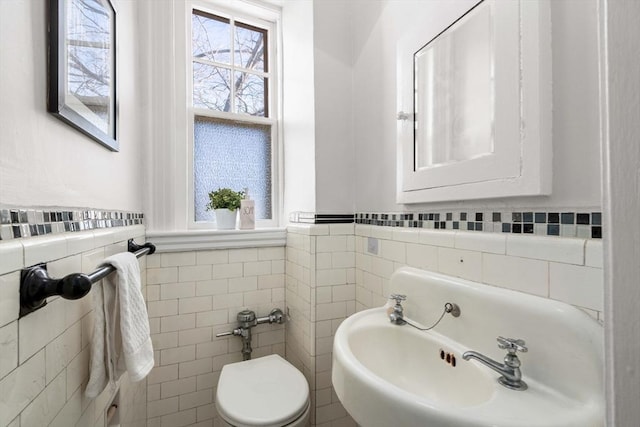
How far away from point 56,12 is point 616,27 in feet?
2.82

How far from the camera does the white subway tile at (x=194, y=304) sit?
4.97 ft

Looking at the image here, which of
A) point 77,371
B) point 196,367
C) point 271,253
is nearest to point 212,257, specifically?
point 271,253

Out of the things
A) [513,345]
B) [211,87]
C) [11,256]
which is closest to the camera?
[11,256]

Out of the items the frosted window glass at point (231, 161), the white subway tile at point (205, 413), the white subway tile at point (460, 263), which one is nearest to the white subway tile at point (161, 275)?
the frosted window glass at point (231, 161)

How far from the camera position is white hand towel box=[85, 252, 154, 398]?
670 mm

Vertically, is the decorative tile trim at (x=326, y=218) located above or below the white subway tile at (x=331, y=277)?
above

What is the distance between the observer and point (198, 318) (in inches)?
60.8

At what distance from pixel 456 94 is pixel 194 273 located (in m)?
1.44

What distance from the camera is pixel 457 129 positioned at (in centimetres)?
90

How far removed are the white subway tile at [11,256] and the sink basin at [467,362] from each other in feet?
2.12

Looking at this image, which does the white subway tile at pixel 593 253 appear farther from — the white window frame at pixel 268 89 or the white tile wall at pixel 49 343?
the white window frame at pixel 268 89

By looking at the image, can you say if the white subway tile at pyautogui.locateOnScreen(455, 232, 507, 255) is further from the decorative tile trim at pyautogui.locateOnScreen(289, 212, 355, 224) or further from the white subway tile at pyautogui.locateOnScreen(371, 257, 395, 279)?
the decorative tile trim at pyautogui.locateOnScreen(289, 212, 355, 224)

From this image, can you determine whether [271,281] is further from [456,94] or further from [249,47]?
[249,47]

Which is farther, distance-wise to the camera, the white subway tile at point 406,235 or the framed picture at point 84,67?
the white subway tile at point 406,235
